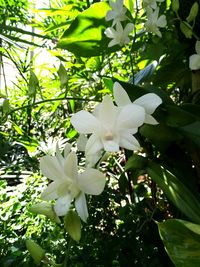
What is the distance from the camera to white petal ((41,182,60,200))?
12.4 inches

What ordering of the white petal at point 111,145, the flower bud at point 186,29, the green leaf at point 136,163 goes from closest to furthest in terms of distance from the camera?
the white petal at point 111,145 → the green leaf at point 136,163 → the flower bud at point 186,29

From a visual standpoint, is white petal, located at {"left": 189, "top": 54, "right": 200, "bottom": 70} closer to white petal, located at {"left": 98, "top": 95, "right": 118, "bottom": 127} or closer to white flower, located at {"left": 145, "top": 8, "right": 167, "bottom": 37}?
white flower, located at {"left": 145, "top": 8, "right": 167, "bottom": 37}

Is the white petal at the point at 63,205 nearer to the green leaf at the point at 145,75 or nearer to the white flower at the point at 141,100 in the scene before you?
the white flower at the point at 141,100

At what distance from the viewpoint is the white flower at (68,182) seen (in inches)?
11.6

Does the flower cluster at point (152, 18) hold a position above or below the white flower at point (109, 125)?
above

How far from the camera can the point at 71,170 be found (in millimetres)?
302

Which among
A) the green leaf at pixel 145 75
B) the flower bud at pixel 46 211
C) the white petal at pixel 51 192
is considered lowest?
the flower bud at pixel 46 211

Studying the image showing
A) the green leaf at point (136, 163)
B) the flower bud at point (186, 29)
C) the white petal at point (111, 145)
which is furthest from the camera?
the flower bud at point (186, 29)

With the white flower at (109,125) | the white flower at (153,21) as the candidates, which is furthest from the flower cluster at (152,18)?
the white flower at (109,125)

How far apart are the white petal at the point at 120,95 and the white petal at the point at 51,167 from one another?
72 mm

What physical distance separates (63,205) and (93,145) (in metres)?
0.06

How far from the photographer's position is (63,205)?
31 cm

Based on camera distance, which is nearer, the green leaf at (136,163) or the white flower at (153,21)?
the green leaf at (136,163)

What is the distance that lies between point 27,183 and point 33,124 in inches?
19.3
